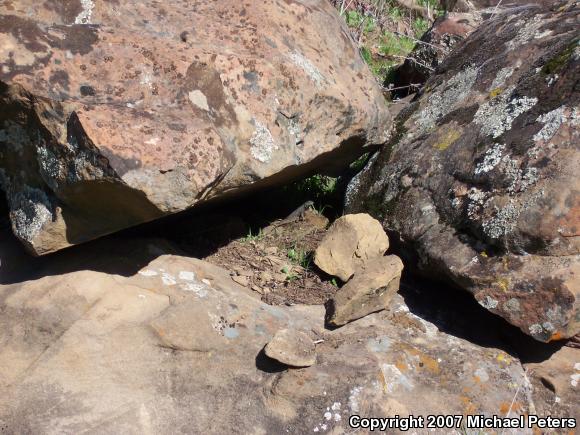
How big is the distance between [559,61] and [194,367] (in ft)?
7.51

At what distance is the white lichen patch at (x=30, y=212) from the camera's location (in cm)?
284

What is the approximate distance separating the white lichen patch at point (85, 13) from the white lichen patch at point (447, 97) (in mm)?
1867

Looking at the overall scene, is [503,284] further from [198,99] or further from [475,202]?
[198,99]

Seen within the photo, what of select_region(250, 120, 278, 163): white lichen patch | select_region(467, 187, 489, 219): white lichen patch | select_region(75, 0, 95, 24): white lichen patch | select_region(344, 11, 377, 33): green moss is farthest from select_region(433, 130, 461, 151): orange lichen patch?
select_region(344, 11, 377, 33): green moss

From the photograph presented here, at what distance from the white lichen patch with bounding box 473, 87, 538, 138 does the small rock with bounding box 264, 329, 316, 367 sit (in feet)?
4.61

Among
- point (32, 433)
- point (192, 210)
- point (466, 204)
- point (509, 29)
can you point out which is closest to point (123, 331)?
point (32, 433)

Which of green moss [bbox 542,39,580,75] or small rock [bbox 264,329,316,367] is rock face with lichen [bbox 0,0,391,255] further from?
green moss [bbox 542,39,580,75]

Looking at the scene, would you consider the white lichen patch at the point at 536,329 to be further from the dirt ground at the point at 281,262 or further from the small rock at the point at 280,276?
the small rock at the point at 280,276

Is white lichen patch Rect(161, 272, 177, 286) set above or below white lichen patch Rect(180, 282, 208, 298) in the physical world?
below

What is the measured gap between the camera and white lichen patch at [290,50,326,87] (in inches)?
134

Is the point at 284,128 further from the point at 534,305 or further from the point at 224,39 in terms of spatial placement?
the point at 534,305

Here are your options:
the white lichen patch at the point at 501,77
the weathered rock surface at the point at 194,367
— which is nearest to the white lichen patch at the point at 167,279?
the weathered rock surface at the point at 194,367

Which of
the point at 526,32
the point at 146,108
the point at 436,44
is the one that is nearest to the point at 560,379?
the point at 526,32

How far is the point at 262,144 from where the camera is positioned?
122 inches
